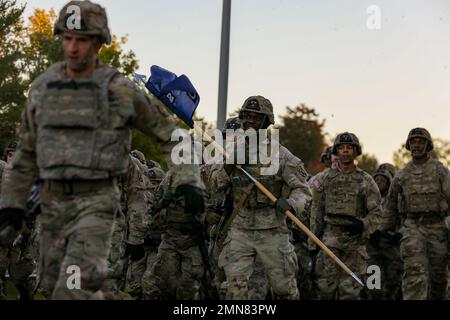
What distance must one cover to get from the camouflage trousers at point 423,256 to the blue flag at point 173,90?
3534 mm

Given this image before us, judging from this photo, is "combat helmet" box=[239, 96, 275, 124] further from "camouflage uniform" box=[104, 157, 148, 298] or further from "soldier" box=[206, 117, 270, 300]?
"camouflage uniform" box=[104, 157, 148, 298]

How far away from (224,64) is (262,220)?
4.79 metres

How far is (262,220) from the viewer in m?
11.4

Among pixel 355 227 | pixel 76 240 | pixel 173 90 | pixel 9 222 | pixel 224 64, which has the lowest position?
pixel 76 240

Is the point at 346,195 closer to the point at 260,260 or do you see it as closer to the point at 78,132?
the point at 260,260

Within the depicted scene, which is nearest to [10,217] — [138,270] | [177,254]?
[177,254]

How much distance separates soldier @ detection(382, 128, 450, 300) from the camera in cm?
1359

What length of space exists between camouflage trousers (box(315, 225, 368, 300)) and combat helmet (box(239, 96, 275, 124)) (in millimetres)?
2961

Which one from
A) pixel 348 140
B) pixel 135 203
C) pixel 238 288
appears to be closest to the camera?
pixel 238 288

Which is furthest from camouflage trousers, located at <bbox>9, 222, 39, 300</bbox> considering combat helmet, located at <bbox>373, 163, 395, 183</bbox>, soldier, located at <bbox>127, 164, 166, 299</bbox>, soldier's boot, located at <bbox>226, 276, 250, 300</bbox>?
combat helmet, located at <bbox>373, 163, 395, 183</bbox>

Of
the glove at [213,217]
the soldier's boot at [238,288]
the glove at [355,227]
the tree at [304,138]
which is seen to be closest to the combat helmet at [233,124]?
the glove at [213,217]

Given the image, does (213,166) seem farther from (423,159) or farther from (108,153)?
(108,153)

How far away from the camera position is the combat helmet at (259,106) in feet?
38.0

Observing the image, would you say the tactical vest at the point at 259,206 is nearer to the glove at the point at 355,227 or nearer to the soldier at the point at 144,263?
the glove at the point at 355,227
